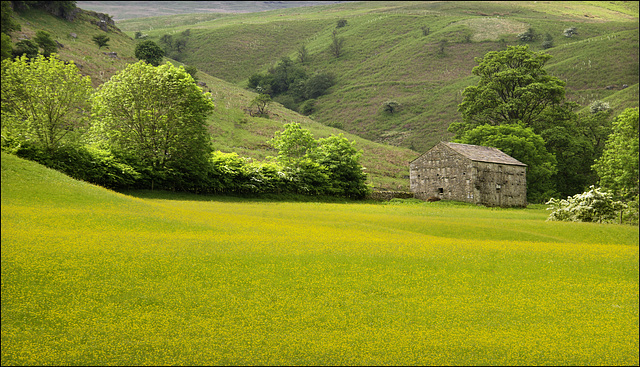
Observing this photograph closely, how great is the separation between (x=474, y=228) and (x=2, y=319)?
27.5m

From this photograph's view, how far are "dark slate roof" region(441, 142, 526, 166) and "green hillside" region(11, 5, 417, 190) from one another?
18.9 m

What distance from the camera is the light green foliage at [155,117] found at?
161 ft

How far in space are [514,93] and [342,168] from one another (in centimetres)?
4804

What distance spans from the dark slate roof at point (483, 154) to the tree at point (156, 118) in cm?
3708

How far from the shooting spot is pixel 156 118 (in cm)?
5050

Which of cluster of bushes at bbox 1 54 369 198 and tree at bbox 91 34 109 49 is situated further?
tree at bbox 91 34 109 49

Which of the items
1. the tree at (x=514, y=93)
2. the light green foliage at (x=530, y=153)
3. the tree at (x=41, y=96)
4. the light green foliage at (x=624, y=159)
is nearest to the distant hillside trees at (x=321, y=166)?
the tree at (x=41, y=96)

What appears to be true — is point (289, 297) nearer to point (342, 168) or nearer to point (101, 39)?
point (342, 168)

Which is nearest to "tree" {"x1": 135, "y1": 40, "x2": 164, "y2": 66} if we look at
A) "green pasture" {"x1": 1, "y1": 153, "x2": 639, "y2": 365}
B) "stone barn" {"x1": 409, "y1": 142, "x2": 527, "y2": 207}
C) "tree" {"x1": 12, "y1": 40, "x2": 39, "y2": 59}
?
"tree" {"x1": 12, "y1": 40, "x2": 39, "y2": 59}

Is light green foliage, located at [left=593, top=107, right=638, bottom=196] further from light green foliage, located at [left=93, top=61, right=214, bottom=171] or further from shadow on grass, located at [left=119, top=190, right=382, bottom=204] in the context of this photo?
light green foliage, located at [left=93, top=61, right=214, bottom=171]

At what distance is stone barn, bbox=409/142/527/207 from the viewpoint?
2635 inches

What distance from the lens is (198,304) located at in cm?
1373

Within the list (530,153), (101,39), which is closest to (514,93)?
(530,153)

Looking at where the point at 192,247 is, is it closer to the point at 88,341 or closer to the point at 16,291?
the point at 16,291
